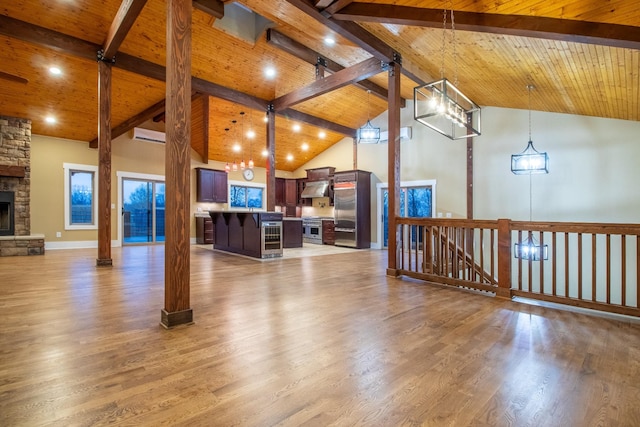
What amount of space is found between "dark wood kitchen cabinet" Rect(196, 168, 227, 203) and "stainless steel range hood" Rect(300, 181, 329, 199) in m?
2.67

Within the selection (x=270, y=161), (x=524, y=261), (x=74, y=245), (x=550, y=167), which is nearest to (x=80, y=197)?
(x=74, y=245)

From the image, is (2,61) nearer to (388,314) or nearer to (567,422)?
(388,314)

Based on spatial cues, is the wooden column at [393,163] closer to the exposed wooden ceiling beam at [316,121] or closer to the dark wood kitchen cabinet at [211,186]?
the exposed wooden ceiling beam at [316,121]

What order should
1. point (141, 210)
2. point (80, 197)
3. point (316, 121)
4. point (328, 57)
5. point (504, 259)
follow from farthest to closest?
point (141, 210) → point (316, 121) → point (80, 197) → point (328, 57) → point (504, 259)

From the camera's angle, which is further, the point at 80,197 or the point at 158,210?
the point at 158,210

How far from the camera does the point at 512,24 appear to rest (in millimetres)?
3324

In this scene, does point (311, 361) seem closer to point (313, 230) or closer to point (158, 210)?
point (313, 230)

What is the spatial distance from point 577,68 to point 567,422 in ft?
14.9

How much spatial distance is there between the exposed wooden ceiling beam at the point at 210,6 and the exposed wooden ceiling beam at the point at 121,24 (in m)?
0.75

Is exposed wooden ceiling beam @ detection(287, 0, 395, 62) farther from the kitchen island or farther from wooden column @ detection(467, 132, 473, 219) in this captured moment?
wooden column @ detection(467, 132, 473, 219)

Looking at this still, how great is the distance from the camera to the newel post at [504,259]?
12.1ft

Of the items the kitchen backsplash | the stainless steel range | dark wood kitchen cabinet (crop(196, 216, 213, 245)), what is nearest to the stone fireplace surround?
dark wood kitchen cabinet (crop(196, 216, 213, 245))

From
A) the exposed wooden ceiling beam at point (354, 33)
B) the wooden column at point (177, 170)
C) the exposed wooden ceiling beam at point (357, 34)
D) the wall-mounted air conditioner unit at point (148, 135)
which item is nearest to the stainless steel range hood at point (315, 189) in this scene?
the wall-mounted air conditioner unit at point (148, 135)

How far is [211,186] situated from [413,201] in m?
6.28
